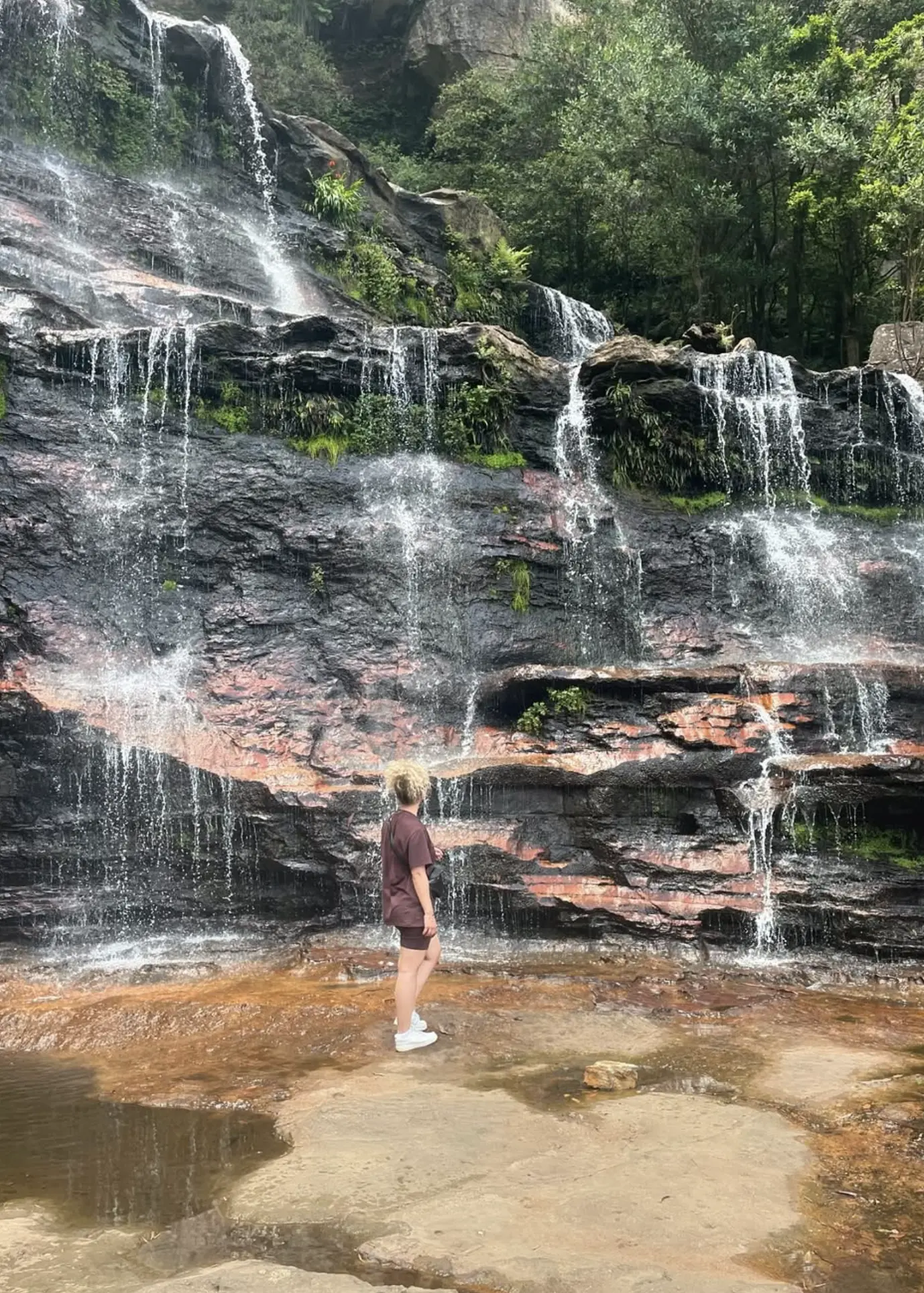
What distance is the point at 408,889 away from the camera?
5.77m

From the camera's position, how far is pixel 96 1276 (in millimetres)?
3268

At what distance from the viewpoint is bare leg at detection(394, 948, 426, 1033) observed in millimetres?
5762

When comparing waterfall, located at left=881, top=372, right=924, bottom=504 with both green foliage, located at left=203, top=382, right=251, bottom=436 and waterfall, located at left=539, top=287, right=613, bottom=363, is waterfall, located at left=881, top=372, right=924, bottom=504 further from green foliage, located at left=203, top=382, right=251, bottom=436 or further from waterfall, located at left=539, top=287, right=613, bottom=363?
green foliage, located at left=203, top=382, right=251, bottom=436

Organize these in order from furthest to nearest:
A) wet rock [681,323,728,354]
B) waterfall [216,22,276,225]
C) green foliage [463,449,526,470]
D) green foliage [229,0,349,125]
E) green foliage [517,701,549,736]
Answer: green foliage [229,0,349,125] → waterfall [216,22,276,225] → wet rock [681,323,728,354] → green foliage [463,449,526,470] → green foliage [517,701,549,736]

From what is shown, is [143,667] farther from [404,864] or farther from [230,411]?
[404,864]

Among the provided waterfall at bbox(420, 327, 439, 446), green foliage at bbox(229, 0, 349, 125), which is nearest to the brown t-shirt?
waterfall at bbox(420, 327, 439, 446)

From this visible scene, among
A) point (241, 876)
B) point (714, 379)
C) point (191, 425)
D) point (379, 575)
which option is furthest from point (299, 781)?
point (714, 379)

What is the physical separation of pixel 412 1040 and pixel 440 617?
7.23m

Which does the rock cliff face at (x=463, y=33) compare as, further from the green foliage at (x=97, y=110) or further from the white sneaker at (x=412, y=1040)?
the white sneaker at (x=412, y=1040)

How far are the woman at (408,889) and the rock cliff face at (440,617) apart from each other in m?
3.43

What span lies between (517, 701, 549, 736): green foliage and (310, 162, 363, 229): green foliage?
14.6 m

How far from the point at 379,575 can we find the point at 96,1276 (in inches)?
388

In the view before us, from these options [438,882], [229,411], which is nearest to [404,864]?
[438,882]

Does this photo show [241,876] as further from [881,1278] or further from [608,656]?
[881,1278]
